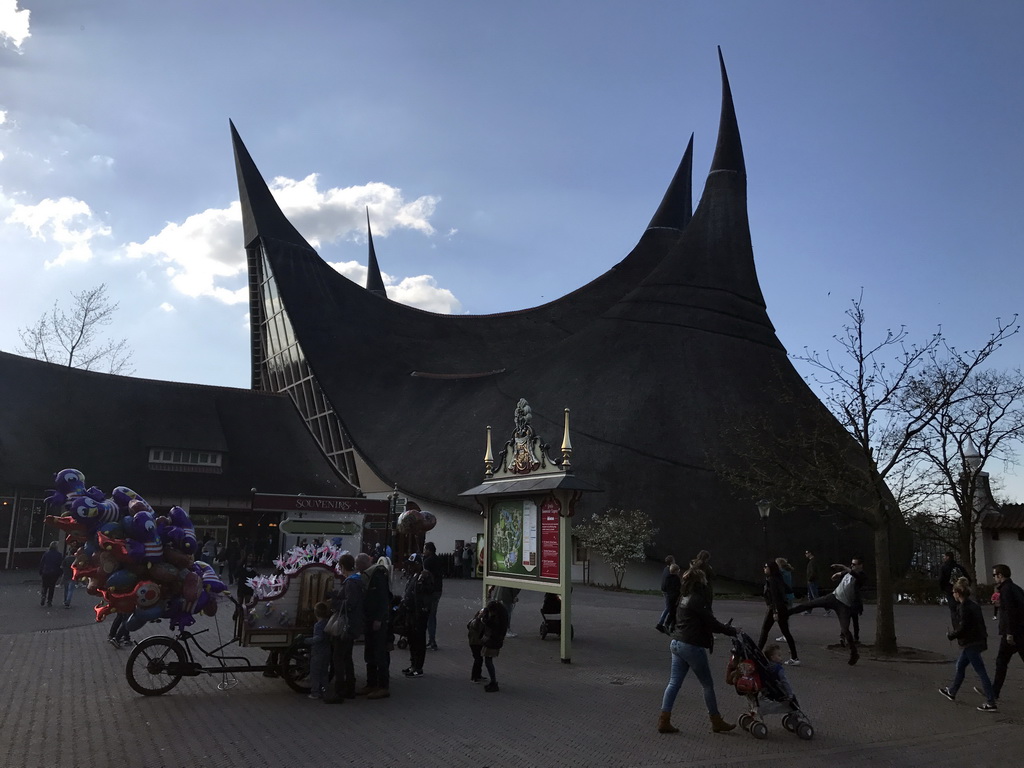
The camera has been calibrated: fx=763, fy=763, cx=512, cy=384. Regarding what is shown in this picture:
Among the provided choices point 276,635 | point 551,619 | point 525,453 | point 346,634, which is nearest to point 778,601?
point 551,619

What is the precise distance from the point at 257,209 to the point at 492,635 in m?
42.4

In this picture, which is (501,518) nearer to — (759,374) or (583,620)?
(583,620)

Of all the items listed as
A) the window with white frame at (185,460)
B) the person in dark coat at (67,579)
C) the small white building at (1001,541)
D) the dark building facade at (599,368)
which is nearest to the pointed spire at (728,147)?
the dark building facade at (599,368)

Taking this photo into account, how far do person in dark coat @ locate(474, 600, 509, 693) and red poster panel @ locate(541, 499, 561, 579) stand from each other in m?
2.45

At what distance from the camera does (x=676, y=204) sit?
51.9 m

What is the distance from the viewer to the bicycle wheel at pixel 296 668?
868 cm

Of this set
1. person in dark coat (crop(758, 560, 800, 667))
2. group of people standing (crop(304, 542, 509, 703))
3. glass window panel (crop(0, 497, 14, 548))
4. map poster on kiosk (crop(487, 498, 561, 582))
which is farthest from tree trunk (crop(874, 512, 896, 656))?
glass window panel (crop(0, 497, 14, 548))

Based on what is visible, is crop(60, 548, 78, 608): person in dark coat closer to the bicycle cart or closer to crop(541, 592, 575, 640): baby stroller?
the bicycle cart

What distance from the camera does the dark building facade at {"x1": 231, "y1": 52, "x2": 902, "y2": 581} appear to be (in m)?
27.6

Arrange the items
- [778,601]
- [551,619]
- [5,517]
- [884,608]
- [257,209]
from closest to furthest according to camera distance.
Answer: [778,601], [884,608], [551,619], [5,517], [257,209]

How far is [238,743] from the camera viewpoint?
655cm

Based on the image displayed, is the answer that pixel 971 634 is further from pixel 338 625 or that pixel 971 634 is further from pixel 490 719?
pixel 338 625

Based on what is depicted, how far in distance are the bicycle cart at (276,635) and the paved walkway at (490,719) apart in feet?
0.82

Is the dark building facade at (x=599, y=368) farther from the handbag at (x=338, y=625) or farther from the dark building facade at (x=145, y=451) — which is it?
the handbag at (x=338, y=625)
